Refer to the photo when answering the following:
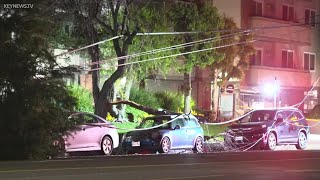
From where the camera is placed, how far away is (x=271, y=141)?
24.3m

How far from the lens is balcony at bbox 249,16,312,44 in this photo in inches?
1623

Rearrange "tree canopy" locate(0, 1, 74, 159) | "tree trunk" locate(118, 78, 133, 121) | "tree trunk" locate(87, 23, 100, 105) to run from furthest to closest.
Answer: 1. "tree trunk" locate(118, 78, 133, 121)
2. "tree trunk" locate(87, 23, 100, 105)
3. "tree canopy" locate(0, 1, 74, 159)

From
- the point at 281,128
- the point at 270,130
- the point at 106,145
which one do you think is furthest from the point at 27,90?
the point at 281,128

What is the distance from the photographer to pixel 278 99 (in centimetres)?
4306

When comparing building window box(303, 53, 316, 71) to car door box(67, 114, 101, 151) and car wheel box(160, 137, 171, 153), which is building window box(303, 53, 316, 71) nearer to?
car wheel box(160, 137, 171, 153)

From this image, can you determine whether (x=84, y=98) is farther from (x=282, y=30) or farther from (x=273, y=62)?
(x=282, y=30)

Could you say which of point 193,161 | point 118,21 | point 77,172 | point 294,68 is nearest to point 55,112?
point 193,161

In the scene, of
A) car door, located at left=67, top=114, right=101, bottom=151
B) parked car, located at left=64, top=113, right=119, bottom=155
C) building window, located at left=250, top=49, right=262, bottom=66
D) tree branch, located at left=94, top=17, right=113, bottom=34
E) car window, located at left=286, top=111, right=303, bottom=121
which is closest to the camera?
parked car, located at left=64, top=113, right=119, bottom=155

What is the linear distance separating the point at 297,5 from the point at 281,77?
6.26 meters

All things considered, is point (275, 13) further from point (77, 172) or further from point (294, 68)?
point (77, 172)

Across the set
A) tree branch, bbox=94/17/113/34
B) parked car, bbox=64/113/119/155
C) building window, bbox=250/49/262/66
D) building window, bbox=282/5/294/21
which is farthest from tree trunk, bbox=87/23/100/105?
building window, bbox=282/5/294/21

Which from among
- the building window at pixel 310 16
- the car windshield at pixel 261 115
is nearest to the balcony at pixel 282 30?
the building window at pixel 310 16

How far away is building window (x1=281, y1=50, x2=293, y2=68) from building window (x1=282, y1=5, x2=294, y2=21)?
8.33 feet

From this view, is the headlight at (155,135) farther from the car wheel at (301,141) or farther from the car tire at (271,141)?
the car wheel at (301,141)
